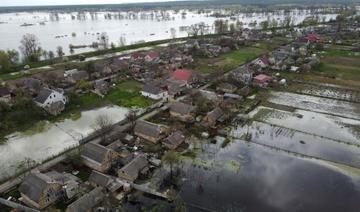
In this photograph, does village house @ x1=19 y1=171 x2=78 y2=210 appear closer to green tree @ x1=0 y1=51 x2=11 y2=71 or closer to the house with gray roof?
the house with gray roof

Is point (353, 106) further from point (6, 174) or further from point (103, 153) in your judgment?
point (6, 174)

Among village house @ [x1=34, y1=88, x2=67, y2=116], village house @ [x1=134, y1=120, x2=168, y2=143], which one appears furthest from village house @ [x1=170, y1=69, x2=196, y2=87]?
village house @ [x1=34, y1=88, x2=67, y2=116]

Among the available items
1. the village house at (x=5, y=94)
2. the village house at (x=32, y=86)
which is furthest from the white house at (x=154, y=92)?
the village house at (x=5, y=94)

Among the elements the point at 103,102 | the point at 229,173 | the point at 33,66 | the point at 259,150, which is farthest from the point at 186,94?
the point at 33,66

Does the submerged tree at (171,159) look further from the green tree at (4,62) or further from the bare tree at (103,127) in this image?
the green tree at (4,62)

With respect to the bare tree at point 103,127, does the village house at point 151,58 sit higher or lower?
higher
